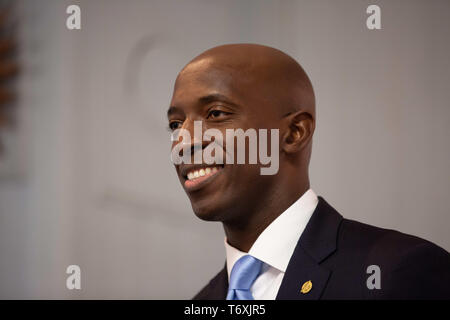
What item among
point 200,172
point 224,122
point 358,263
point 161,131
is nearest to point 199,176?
point 200,172

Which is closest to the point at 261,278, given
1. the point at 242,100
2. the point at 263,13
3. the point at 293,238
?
the point at 293,238

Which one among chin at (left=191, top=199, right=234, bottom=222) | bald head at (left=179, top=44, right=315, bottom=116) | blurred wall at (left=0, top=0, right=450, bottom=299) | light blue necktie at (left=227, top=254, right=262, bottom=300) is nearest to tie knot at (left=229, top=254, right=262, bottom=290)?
light blue necktie at (left=227, top=254, right=262, bottom=300)

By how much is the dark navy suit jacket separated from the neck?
70 millimetres

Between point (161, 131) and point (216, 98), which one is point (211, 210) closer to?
point (216, 98)

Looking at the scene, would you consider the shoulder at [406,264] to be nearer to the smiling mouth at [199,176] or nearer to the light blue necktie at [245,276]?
the light blue necktie at [245,276]

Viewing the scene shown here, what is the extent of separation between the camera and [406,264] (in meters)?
1.05

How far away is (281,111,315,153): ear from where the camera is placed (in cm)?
124

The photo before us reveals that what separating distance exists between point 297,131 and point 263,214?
0.69 ft

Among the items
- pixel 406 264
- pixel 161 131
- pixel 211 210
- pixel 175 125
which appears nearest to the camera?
pixel 406 264

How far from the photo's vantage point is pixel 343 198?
1.83 metres

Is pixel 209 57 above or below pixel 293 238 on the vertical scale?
above
